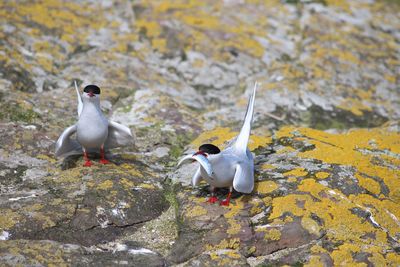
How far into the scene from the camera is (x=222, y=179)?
15.5 ft

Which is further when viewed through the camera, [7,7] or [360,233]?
[7,7]

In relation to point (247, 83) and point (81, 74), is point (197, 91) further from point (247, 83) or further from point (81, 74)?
point (81, 74)

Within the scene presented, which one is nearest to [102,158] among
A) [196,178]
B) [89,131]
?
[89,131]

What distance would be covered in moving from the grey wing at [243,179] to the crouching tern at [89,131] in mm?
1465

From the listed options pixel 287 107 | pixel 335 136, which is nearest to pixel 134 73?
pixel 287 107

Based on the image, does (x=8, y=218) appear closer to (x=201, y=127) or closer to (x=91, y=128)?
(x=91, y=128)

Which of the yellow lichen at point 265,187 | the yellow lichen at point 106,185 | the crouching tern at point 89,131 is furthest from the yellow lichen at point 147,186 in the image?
the yellow lichen at point 265,187

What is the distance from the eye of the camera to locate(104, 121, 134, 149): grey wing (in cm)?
564

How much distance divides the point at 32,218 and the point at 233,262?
1712 mm

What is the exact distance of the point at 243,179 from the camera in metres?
4.69

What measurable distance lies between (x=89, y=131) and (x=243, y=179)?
1.75m

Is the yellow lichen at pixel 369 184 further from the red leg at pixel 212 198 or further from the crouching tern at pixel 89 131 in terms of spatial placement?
the crouching tern at pixel 89 131

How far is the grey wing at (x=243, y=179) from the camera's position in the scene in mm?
4668

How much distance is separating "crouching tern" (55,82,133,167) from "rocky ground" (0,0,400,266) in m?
0.14
